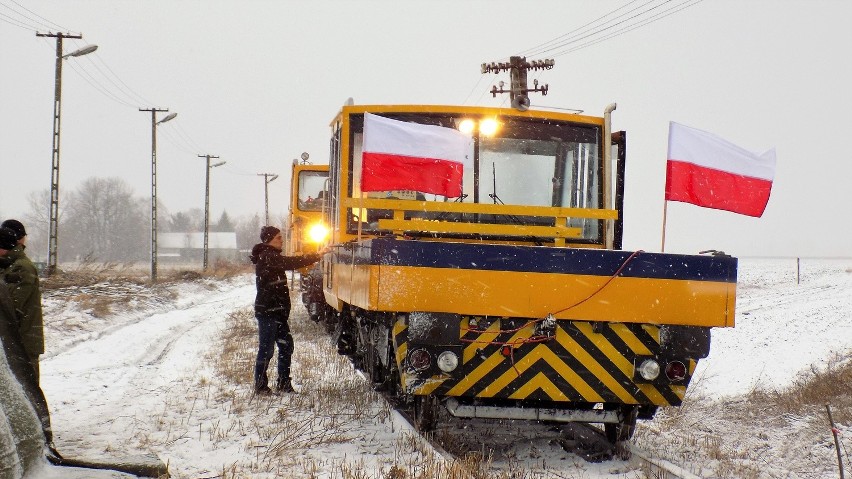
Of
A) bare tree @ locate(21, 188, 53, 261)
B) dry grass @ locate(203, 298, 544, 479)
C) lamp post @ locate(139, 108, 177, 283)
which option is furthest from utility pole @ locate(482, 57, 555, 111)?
bare tree @ locate(21, 188, 53, 261)

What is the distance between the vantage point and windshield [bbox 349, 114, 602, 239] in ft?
22.9

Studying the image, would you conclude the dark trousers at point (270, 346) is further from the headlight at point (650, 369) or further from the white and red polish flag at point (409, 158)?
the headlight at point (650, 369)

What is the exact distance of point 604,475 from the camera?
530cm

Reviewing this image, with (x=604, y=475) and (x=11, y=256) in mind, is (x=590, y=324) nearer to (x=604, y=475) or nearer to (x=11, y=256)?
(x=604, y=475)

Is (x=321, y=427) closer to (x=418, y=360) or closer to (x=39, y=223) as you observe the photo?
Answer: (x=418, y=360)

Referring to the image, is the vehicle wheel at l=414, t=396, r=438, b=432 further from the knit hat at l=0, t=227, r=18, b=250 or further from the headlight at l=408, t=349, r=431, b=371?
the knit hat at l=0, t=227, r=18, b=250

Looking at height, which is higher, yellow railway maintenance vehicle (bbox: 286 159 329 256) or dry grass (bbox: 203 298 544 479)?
yellow railway maintenance vehicle (bbox: 286 159 329 256)

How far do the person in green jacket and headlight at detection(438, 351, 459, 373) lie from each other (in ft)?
8.84

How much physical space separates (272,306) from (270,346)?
0.41 m

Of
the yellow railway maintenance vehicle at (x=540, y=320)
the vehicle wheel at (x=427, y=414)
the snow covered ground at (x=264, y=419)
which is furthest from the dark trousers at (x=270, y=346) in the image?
the vehicle wheel at (x=427, y=414)

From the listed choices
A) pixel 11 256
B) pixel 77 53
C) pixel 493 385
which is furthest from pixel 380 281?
pixel 77 53

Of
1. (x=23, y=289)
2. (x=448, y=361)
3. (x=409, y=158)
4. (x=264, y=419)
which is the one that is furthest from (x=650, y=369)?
(x=23, y=289)

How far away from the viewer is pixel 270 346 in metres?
8.04

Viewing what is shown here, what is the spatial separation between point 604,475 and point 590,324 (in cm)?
101
